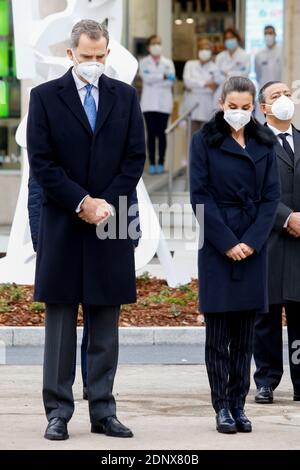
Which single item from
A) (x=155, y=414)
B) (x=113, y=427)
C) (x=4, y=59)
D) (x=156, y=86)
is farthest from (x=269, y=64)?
(x=113, y=427)

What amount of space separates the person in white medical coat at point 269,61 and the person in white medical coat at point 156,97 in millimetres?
1428

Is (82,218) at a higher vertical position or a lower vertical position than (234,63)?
lower

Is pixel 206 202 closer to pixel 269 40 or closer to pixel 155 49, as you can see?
pixel 155 49

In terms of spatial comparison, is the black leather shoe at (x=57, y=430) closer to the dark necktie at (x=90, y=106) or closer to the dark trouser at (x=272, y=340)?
the dark necktie at (x=90, y=106)

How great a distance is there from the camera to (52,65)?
13383 millimetres

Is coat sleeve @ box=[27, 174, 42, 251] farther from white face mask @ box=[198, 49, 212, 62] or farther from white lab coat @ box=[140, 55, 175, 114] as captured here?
white face mask @ box=[198, 49, 212, 62]

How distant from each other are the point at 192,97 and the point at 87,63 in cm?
1408

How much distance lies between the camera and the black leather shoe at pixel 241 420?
7613mm

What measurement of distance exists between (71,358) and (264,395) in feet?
6.01

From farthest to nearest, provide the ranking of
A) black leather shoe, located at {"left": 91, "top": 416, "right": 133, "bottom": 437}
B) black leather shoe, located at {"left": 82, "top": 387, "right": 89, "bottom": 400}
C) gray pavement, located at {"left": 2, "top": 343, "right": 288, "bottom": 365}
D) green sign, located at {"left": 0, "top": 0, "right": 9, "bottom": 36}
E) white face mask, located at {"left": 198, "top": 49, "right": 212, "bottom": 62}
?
1. green sign, located at {"left": 0, "top": 0, "right": 9, "bottom": 36}
2. white face mask, located at {"left": 198, "top": 49, "right": 212, "bottom": 62}
3. gray pavement, located at {"left": 2, "top": 343, "right": 288, "bottom": 365}
4. black leather shoe, located at {"left": 82, "top": 387, "right": 89, "bottom": 400}
5. black leather shoe, located at {"left": 91, "top": 416, "right": 133, "bottom": 437}

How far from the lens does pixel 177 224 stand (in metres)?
19.0

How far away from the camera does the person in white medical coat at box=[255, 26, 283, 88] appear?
70.3 ft

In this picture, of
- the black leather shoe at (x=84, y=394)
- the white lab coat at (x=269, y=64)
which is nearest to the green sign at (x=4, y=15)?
the white lab coat at (x=269, y=64)

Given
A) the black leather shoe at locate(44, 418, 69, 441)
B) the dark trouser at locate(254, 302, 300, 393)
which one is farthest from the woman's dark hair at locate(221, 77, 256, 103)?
the black leather shoe at locate(44, 418, 69, 441)
